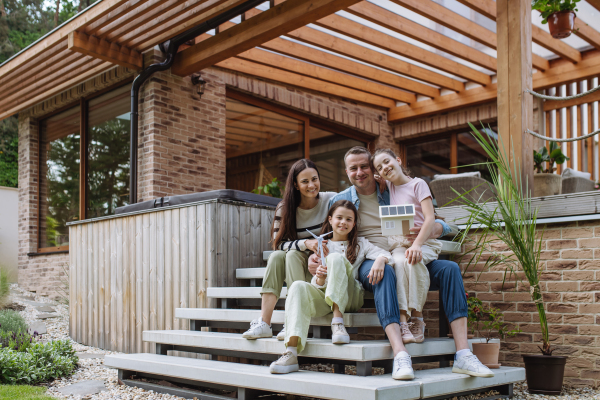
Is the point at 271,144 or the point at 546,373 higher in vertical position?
the point at 271,144

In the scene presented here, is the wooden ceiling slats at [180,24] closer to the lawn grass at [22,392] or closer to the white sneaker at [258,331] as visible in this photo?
the white sneaker at [258,331]

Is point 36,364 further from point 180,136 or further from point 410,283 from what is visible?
point 180,136

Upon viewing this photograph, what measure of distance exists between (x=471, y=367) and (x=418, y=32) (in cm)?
445

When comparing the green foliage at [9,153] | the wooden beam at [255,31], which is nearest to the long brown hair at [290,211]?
the wooden beam at [255,31]

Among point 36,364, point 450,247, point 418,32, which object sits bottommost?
point 36,364

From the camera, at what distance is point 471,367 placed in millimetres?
2742

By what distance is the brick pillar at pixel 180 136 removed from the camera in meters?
6.04

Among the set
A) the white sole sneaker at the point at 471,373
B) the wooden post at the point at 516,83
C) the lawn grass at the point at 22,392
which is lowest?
the lawn grass at the point at 22,392

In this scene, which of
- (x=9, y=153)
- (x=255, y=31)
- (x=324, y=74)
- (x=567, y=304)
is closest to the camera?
(x=567, y=304)

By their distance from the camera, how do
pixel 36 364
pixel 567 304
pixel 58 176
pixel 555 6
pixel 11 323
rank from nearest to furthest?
pixel 567 304
pixel 36 364
pixel 555 6
pixel 11 323
pixel 58 176

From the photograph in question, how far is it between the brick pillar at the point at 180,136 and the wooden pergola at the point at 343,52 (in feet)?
0.99

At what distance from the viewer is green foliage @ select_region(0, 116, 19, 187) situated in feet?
44.1

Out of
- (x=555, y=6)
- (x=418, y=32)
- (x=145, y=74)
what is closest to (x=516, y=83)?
(x=555, y=6)

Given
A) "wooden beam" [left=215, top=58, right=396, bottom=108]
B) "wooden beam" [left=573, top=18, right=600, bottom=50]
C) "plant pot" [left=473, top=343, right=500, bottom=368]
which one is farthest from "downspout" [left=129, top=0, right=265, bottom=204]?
"wooden beam" [left=573, top=18, right=600, bottom=50]
